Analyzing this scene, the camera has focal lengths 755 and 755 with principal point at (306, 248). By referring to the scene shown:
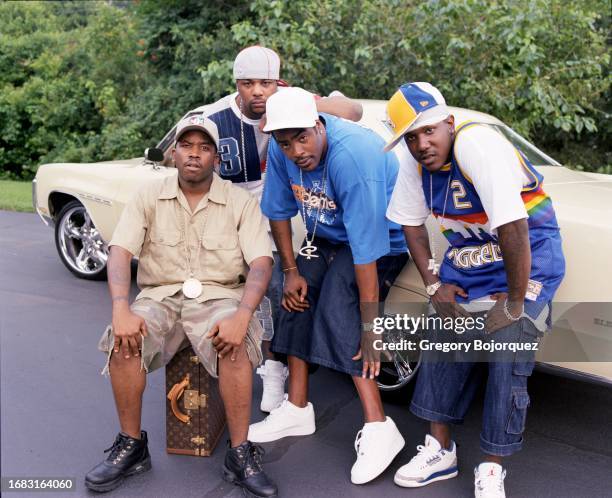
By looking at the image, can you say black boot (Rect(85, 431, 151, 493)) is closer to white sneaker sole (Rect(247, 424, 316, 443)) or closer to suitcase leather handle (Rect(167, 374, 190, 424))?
suitcase leather handle (Rect(167, 374, 190, 424))

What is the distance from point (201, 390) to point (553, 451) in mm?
1806

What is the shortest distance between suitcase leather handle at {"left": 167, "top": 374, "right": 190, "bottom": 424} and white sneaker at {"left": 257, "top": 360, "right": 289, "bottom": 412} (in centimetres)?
68

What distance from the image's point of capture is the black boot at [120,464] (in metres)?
3.31

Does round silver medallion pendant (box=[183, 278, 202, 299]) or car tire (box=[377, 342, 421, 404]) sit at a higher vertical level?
round silver medallion pendant (box=[183, 278, 202, 299])

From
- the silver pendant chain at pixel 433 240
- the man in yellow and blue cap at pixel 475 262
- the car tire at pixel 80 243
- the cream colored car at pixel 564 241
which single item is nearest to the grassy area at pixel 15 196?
the car tire at pixel 80 243

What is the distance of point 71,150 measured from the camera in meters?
14.8

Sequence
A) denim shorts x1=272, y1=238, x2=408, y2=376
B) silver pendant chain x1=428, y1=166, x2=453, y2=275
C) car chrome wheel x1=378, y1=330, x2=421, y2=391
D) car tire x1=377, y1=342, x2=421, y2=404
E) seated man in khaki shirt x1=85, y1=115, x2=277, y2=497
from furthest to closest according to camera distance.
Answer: car tire x1=377, y1=342, x2=421, y2=404
car chrome wheel x1=378, y1=330, x2=421, y2=391
denim shorts x1=272, y1=238, x2=408, y2=376
seated man in khaki shirt x1=85, y1=115, x2=277, y2=497
silver pendant chain x1=428, y1=166, x2=453, y2=275

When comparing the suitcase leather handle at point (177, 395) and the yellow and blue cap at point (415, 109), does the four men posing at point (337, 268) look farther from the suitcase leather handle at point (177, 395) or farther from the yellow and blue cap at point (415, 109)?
the suitcase leather handle at point (177, 395)

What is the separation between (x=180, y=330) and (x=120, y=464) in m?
0.66

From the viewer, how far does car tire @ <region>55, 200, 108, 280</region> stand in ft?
22.2

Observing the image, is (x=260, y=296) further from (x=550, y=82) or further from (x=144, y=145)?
(x=144, y=145)

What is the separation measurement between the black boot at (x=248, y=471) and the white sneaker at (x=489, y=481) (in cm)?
88

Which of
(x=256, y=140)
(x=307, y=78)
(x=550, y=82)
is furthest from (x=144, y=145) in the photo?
(x=256, y=140)

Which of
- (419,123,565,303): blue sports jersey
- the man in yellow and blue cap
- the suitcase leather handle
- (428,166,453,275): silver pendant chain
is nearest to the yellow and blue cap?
the man in yellow and blue cap
